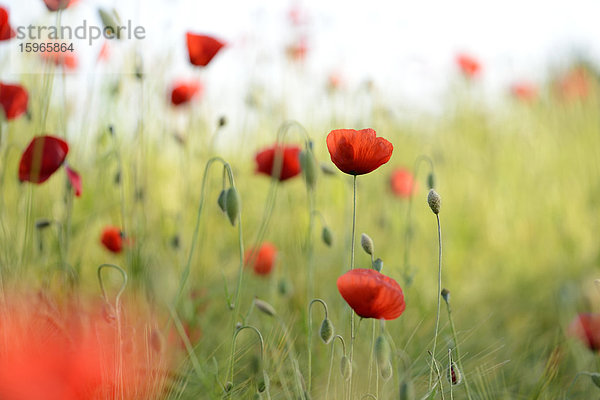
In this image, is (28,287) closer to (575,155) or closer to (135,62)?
(135,62)

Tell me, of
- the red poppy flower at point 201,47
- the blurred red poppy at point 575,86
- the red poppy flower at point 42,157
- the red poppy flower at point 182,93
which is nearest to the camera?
the red poppy flower at point 42,157

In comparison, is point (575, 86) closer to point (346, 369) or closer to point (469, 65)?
point (469, 65)

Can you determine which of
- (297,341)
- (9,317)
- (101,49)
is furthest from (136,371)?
(101,49)

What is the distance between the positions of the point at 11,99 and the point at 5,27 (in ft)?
0.42

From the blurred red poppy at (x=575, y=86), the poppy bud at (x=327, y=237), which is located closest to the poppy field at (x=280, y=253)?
the poppy bud at (x=327, y=237)

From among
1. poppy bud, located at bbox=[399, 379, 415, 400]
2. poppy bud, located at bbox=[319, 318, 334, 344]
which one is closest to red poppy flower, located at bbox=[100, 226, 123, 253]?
poppy bud, located at bbox=[319, 318, 334, 344]

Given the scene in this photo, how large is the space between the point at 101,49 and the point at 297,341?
0.83m

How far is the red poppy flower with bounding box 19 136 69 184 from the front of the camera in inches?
39.4

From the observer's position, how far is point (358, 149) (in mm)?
792

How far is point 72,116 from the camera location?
1633 mm

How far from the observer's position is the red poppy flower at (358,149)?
0.79 meters

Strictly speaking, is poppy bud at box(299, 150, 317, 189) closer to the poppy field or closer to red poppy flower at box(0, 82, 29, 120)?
the poppy field

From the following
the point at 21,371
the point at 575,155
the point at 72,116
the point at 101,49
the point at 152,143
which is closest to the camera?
the point at 21,371

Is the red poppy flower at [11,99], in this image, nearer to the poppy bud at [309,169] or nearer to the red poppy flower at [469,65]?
the poppy bud at [309,169]
